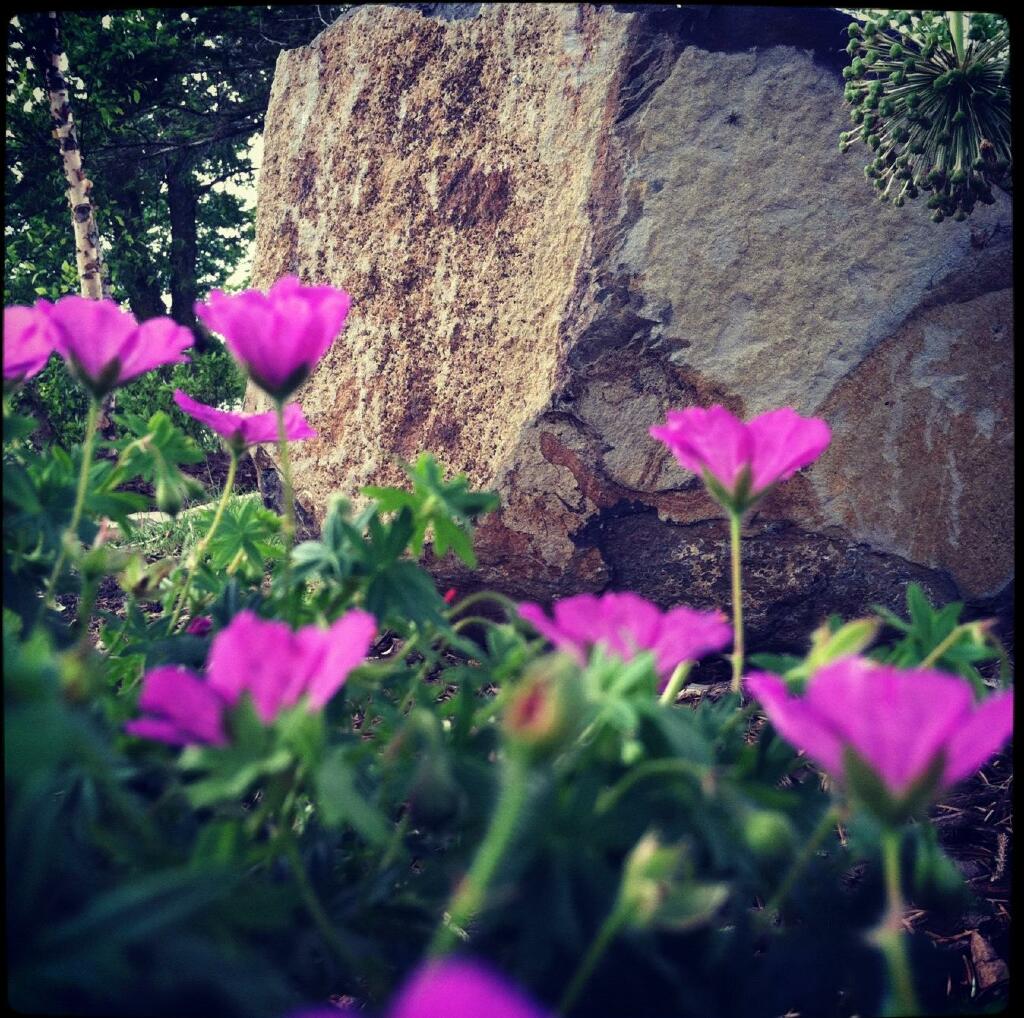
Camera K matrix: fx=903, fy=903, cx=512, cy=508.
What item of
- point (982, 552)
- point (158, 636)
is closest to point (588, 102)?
point (982, 552)

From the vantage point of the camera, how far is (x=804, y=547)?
195 centimetres

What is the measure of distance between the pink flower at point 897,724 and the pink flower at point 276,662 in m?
0.24

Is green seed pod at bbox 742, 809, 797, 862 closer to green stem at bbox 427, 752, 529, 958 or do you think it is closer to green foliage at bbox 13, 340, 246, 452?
green stem at bbox 427, 752, 529, 958

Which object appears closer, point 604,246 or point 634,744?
point 634,744

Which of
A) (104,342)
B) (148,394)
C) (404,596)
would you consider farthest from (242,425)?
(148,394)

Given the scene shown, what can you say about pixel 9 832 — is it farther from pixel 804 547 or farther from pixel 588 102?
pixel 588 102

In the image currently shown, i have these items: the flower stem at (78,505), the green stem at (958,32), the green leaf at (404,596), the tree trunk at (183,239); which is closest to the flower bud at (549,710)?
the green leaf at (404,596)

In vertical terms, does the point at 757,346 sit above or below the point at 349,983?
above

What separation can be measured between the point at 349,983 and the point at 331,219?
2.03 metres

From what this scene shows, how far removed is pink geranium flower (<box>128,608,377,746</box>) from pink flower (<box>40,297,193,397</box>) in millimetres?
385

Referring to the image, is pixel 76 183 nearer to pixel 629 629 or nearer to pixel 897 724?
pixel 629 629

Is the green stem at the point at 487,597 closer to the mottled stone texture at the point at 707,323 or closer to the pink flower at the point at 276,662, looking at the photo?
the pink flower at the point at 276,662

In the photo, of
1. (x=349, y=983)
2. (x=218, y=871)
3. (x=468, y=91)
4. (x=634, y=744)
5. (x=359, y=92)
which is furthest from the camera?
(x=359, y=92)

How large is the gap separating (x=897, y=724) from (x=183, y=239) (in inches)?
332
